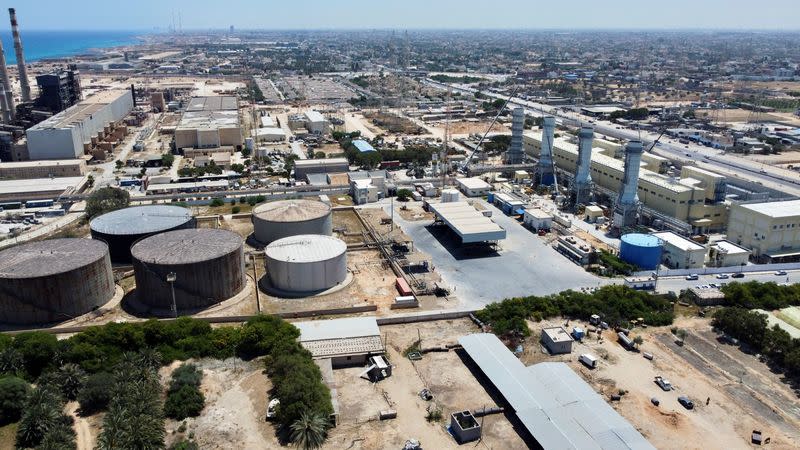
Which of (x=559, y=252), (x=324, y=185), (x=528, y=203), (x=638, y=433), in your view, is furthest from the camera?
(x=324, y=185)

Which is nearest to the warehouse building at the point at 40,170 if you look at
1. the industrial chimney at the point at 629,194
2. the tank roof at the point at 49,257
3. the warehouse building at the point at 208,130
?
the warehouse building at the point at 208,130

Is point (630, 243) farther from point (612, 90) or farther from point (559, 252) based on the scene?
point (612, 90)

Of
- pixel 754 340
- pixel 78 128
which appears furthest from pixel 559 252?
pixel 78 128

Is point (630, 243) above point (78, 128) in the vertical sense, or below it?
below

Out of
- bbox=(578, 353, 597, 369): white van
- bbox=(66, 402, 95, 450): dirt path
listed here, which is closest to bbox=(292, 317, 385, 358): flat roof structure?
bbox=(66, 402, 95, 450): dirt path

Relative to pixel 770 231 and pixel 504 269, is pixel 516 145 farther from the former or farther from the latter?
pixel 770 231

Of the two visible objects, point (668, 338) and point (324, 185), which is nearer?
point (668, 338)

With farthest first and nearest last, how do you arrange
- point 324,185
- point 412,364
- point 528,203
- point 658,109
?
point 658,109
point 324,185
point 528,203
point 412,364

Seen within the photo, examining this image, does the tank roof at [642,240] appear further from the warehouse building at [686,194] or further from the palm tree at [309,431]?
the palm tree at [309,431]
